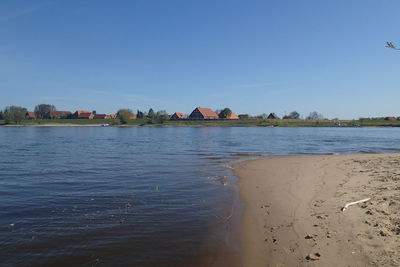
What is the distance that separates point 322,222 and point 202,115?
171360 mm

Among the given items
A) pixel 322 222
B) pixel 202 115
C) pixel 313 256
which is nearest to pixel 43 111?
pixel 202 115

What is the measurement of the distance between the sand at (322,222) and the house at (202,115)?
539 ft

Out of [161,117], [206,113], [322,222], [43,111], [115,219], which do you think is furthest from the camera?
[43,111]

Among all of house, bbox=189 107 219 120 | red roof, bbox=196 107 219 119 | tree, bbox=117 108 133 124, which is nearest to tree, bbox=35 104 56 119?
tree, bbox=117 108 133 124

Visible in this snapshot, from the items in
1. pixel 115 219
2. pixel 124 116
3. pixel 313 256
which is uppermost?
pixel 124 116

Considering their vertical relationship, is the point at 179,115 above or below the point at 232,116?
above

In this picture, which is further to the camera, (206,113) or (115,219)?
(206,113)

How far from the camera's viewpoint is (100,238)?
9008 mm

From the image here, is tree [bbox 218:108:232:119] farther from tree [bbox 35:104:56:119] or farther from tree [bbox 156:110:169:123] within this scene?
tree [bbox 35:104:56:119]

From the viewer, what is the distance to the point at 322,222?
9.77m

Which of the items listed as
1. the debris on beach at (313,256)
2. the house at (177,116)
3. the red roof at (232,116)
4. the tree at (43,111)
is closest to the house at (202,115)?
the house at (177,116)

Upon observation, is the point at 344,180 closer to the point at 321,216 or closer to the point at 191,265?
the point at 321,216

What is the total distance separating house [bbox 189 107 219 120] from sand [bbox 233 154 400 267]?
164 m

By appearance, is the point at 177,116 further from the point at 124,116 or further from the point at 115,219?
the point at 115,219
